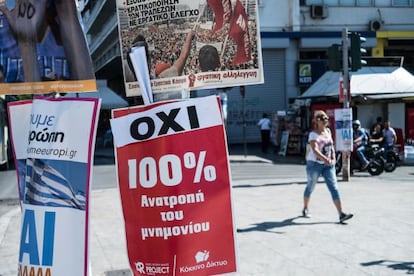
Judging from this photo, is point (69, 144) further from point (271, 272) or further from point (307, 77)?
point (307, 77)

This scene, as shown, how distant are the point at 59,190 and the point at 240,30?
1782 millimetres

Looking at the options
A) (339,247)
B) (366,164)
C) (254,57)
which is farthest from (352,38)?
(254,57)

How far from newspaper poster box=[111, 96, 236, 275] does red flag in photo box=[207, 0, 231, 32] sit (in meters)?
0.70

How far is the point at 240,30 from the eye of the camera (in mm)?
4281

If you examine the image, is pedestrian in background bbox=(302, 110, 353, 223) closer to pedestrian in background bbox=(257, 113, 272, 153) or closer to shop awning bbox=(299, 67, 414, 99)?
shop awning bbox=(299, 67, 414, 99)

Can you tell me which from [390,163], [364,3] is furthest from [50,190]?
[364,3]

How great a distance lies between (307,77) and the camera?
3200cm

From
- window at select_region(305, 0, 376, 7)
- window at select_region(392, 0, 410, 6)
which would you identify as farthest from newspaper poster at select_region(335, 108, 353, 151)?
window at select_region(392, 0, 410, 6)

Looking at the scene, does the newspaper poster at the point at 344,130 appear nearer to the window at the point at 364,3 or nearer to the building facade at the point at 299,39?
the building facade at the point at 299,39

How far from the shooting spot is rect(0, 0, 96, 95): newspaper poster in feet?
15.3

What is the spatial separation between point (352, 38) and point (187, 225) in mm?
12395

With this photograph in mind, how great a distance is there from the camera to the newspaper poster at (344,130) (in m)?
15.3

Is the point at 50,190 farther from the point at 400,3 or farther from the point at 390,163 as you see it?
the point at 400,3

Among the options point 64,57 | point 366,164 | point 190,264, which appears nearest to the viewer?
point 190,264
